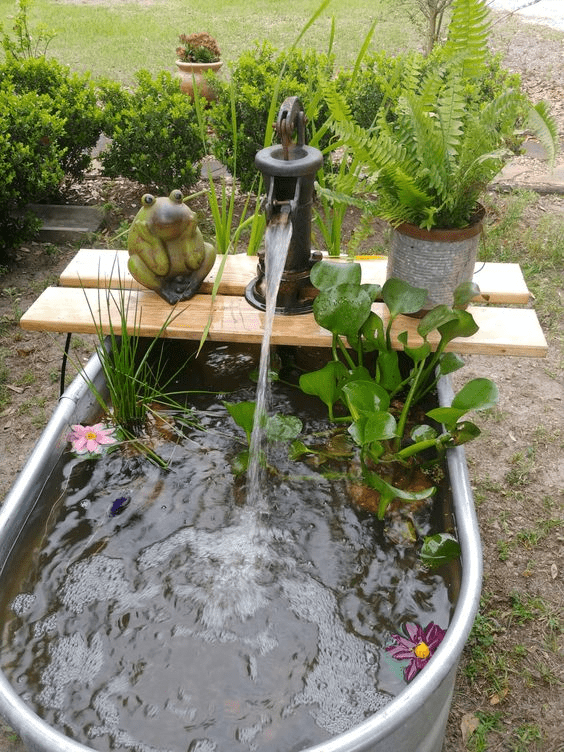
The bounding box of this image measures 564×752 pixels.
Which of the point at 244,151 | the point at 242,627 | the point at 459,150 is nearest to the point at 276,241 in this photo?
the point at 459,150

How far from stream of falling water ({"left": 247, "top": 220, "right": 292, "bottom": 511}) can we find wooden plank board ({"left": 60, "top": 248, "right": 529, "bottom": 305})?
1.07 feet

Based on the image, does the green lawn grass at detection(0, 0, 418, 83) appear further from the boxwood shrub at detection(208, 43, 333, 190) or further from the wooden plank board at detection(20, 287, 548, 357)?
the wooden plank board at detection(20, 287, 548, 357)

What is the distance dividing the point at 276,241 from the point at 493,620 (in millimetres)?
1256

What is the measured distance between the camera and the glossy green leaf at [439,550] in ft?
4.72

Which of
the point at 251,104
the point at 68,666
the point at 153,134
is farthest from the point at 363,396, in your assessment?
the point at 153,134

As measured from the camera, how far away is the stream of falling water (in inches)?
68.8

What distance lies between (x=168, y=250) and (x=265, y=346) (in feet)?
1.34

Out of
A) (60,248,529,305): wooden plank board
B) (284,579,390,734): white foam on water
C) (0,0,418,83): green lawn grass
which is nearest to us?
(284,579,390,734): white foam on water

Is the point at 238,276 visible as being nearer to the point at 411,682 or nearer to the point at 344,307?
the point at 344,307

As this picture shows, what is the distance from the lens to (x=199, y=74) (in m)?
5.48

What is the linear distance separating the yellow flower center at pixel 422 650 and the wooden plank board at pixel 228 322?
A: 80 centimetres

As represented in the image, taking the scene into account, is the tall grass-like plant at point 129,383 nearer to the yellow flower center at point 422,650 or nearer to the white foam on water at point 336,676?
the white foam on water at point 336,676

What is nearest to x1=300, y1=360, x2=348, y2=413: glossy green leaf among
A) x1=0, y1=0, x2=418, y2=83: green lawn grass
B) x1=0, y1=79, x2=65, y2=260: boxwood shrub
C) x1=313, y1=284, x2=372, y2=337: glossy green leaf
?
x1=313, y1=284, x2=372, y2=337: glossy green leaf

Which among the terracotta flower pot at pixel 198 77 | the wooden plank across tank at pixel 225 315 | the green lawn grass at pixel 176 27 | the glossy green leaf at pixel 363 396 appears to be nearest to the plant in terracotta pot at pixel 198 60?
the terracotta flower pot at pixel 198 77
